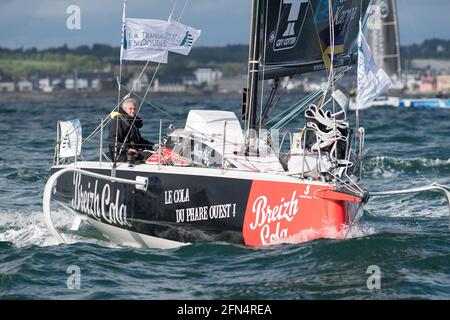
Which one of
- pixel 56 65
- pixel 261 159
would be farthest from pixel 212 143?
pixel 56 65

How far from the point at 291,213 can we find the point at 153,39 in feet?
9.24

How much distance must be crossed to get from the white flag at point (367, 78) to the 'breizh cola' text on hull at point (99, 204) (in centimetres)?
282

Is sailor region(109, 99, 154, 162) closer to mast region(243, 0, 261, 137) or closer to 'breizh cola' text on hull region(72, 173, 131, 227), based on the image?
'breizh cola' text on hull region(72, 173, 131, 227)

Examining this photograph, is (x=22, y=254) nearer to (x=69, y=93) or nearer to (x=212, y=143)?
(x=212, y=143)

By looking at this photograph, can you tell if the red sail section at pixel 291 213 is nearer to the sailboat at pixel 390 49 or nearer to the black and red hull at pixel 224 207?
the black and red hull at pixel 224 207

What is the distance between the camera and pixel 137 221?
10.6 metres

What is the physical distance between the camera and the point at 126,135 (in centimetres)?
1111

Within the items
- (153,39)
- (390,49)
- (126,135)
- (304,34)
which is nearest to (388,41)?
(390,49)

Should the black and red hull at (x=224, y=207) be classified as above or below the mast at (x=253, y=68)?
below

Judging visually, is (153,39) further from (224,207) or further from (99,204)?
(224,207)
